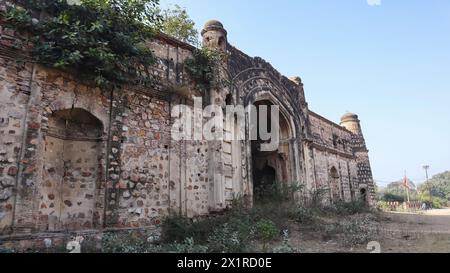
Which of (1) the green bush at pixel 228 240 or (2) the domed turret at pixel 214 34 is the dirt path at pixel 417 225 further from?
(2) the domed turret at pixel 214 34

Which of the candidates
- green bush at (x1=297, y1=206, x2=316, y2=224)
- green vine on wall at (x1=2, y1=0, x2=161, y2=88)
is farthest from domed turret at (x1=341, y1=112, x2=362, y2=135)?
green vine on wall at (x1=2, y1=0, x2=161, y2=88)

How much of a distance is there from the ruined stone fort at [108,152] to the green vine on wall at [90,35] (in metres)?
0.26

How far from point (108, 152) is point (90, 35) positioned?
2.36 meters

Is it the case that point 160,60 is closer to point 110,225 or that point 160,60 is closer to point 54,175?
point 54,175

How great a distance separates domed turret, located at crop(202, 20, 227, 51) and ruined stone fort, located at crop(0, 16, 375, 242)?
32 millimetres

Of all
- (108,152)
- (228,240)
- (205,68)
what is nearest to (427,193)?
(205,68)

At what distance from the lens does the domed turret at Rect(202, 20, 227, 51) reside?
889 centimetres

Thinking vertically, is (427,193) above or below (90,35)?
below

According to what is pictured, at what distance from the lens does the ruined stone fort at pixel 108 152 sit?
16.4 ft

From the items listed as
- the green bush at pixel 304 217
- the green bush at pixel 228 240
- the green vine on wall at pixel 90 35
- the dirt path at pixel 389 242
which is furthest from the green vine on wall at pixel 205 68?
the dirt path at pixel 389 242

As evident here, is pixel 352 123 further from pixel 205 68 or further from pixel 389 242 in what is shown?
pixel 389 242

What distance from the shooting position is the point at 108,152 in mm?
6125

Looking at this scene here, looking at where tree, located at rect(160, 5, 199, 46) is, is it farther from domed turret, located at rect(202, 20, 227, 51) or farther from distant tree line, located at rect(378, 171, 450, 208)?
distant tree line, located at rect(378, 171, 450, 208)

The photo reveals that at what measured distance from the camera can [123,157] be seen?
631cm
